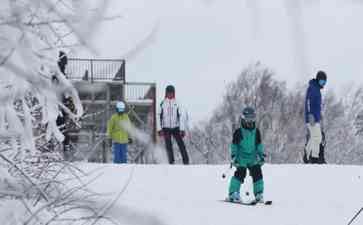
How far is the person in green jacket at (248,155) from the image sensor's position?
37.6ft

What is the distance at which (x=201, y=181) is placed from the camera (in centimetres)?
1334

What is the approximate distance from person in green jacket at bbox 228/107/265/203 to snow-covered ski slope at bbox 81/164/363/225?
282 millimetres

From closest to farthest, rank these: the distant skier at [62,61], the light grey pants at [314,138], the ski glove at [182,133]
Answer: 1. the distant skier at [62,61]
2. the light grey pants at [314,138]
3. the ski glove at [182,133]

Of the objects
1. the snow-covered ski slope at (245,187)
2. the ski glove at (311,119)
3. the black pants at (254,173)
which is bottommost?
the snow-covered ski slope at (245,187)

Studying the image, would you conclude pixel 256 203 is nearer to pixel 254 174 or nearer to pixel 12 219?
pixel 254 174

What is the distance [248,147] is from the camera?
37.7 feet

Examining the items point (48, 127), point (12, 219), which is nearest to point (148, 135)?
point (48, 127)

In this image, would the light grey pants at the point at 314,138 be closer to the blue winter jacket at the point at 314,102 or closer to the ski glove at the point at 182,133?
the blue winter jacket at the point at 314,102

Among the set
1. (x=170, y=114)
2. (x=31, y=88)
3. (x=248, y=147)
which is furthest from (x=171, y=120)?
(x=31, y=88)

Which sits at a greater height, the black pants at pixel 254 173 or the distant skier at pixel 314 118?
the distant skier at pixel 314 118

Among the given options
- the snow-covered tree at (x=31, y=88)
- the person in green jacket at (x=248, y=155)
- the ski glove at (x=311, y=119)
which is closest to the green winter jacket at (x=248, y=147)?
the person in green jacket at (x=248, y=155)

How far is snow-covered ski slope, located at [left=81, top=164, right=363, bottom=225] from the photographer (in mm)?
10086

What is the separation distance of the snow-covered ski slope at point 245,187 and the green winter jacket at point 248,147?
582mm

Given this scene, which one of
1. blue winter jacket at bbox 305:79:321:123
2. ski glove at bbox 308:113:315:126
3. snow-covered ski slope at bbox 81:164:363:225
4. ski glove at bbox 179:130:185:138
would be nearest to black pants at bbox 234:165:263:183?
snow-covered ski slope at bbox 81:164:363:225
